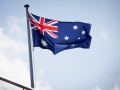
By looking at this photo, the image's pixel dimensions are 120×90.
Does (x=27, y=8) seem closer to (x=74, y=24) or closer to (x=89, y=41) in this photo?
(x=74, y=24)

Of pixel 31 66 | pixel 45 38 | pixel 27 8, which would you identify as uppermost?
pixel 27 8

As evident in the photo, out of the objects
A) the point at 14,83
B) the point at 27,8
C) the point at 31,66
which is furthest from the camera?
the point at 27,8

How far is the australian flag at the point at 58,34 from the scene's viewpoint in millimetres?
7084

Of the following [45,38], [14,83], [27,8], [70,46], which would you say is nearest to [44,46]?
[45,38]

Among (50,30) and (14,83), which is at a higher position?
(50,30)

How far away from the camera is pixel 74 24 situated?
7852 millimetres

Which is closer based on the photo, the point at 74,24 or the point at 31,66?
the point at 31,66

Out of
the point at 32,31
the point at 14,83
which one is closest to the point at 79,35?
the point at 32,31

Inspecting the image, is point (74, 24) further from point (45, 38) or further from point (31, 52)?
point (31, 52)

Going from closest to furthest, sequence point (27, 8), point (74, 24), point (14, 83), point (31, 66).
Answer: point (14, 83) < point (31, 66) < point (27, 8) < point (74, 24)

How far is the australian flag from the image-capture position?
7.08 m

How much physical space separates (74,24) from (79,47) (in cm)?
138

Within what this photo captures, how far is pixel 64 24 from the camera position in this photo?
306 inches

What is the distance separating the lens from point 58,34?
24.9ft
